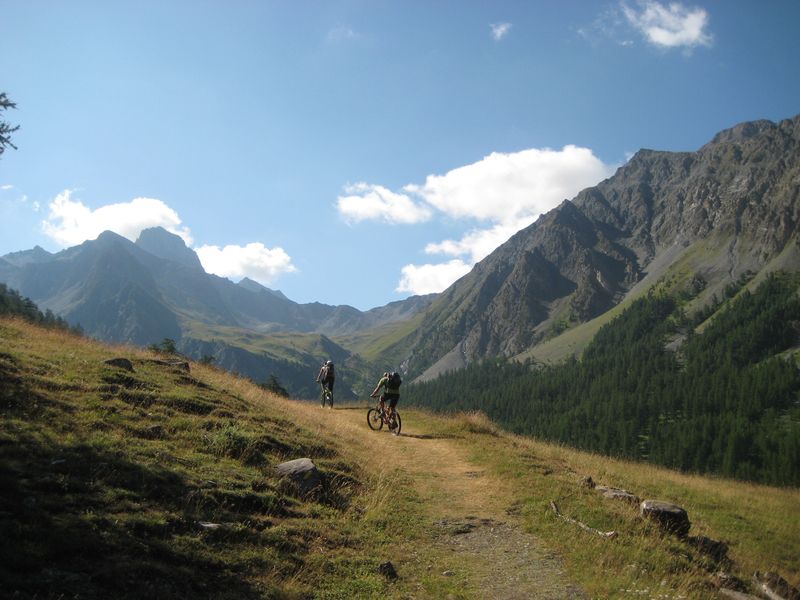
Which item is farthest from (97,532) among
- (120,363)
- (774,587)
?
(774,587)

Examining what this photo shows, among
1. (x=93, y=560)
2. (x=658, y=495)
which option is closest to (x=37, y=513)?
(x=93, y=560)

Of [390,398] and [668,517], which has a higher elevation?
[390,398]

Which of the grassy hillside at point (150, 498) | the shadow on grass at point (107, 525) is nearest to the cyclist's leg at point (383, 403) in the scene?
the grassy hillside at point (150, 498)

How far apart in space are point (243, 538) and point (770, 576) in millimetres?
14231

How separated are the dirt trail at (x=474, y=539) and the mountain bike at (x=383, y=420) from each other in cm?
460

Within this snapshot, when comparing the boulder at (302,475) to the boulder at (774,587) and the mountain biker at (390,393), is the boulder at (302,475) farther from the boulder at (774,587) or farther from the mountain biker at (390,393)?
the mountain biker at (390,393)

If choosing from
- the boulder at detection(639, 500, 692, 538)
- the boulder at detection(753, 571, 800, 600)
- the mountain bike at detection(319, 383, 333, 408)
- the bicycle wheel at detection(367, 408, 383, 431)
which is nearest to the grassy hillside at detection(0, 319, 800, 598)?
the boulder at detection(753, 571, 800, 600)

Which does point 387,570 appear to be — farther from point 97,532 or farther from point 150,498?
point 97,532

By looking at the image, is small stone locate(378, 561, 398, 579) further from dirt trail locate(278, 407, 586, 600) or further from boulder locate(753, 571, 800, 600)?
boulder locate(753, 571, 800, 600)

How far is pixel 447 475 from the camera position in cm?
1797

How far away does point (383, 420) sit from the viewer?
26.2m

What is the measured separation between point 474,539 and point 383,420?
14.1 metres

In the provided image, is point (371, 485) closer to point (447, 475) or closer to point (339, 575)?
point (447, 475)

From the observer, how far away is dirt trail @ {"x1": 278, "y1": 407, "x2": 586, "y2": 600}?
32.8ft
